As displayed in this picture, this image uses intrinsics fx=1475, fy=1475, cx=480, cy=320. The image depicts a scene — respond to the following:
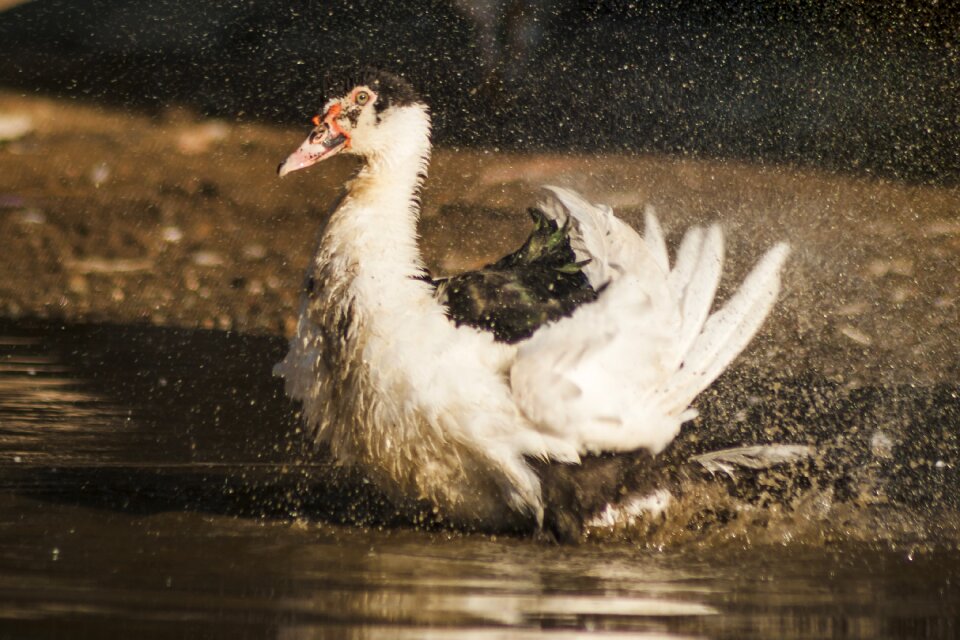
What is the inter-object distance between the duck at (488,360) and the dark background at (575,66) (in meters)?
5.47

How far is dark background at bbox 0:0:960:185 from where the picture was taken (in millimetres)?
10234

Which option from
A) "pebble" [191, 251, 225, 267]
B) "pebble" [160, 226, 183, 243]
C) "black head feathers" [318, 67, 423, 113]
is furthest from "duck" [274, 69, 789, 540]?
"pebble" [160, 226, 183, 243]

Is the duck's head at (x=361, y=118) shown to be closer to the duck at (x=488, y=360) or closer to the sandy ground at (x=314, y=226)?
the duck at (x=488, y=360)

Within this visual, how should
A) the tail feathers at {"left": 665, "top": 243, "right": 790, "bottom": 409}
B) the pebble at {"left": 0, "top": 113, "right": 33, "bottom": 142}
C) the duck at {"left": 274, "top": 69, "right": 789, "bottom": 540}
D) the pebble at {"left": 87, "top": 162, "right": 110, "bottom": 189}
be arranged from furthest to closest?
the pebble at {"left": 0, "top": 113, "right": 33, "bottom": 142} < the pebble at {"left": 87, "top": 162, "right": 110, "bottom": 189} < the tail feathers at {"left": 665, "top": 243, "right": 790, "bottom": 409} < the duck at {"left": 274, "top": 69, "right": 789, "bottom": 540}

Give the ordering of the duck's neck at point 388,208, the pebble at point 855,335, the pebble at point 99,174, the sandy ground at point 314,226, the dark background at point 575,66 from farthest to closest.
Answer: the dark background at point 575,66 < the pebble at point 99,174 < the sandy ground at point 314,226 < the pebble at point 855,335 < the duck's neck at point 388,208

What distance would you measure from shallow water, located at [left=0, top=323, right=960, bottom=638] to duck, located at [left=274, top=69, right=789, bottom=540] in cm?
21

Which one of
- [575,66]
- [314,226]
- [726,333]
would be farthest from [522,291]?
[575,66]

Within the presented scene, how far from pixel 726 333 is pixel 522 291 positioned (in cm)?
78

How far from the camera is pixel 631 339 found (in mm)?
4430

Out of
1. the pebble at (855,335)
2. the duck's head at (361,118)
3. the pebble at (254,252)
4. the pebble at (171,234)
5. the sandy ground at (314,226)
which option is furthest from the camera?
the pebble at (171,234)

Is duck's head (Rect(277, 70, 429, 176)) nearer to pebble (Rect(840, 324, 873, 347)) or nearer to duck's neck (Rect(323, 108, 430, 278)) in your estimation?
duck's neck (Rect(323, 108, 430, 278))

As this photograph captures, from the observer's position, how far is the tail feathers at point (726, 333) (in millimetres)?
4613

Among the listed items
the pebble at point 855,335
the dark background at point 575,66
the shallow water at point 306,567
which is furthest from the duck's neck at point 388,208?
the dark background at point 575,66

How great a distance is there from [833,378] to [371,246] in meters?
3.05
